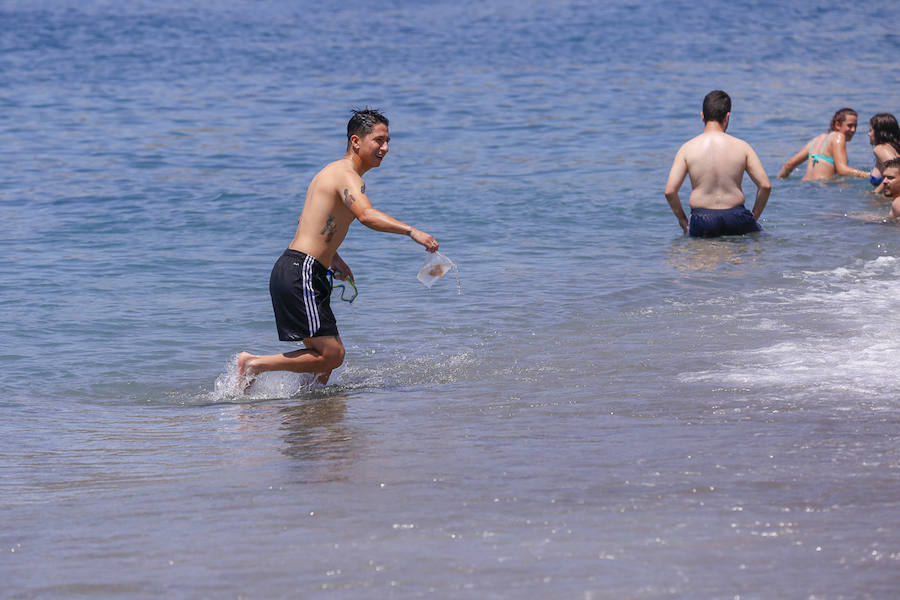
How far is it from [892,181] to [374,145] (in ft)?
23.9

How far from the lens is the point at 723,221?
10.4 meters

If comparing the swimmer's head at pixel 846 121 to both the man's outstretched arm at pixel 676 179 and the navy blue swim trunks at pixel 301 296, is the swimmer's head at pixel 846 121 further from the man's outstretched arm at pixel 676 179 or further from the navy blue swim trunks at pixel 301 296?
the navy blue swim trunks at pixel 301 296

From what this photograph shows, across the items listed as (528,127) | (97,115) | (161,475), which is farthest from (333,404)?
(97,115)

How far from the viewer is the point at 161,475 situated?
4801 millimetres

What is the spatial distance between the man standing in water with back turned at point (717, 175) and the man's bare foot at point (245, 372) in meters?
5.14

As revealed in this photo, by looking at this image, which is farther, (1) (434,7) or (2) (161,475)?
(1) (434,7)

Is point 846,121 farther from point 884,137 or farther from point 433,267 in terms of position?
point 433,267

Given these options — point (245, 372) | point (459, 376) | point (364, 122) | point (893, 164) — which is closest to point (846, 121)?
point (893, 164)

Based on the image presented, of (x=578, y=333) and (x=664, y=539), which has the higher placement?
(x=664, y=539)

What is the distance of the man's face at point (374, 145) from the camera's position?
19.6ft

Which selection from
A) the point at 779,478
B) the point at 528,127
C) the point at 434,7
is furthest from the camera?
the point at 434,7

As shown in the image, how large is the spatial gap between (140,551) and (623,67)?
24598 mm

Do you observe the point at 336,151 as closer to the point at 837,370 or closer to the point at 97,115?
the point at 97,115

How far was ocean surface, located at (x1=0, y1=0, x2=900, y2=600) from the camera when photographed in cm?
366
